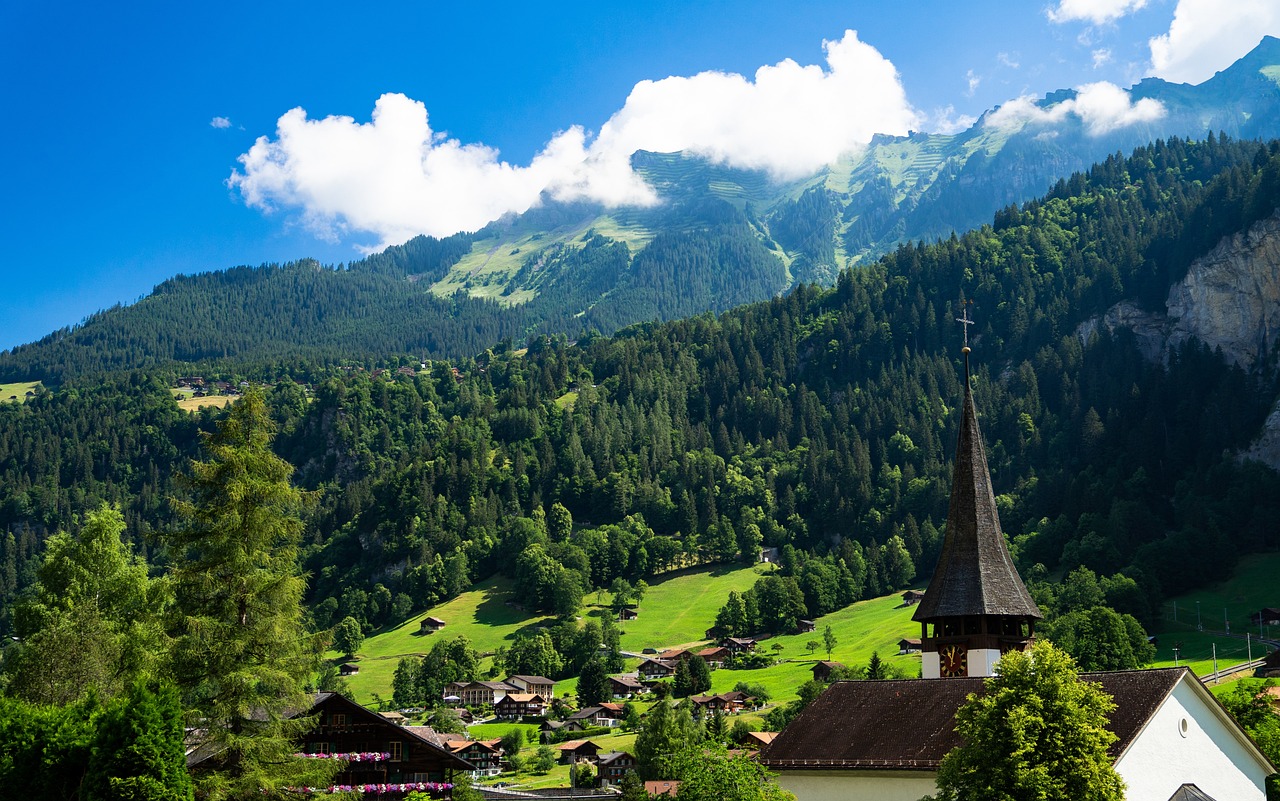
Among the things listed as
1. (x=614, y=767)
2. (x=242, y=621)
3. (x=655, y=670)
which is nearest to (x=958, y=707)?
(x=242, y=621)

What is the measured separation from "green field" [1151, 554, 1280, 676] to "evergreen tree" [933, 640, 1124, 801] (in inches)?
3743

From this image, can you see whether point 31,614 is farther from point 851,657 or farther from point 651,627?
point 651,627

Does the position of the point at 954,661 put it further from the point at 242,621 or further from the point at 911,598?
the point at 911,598

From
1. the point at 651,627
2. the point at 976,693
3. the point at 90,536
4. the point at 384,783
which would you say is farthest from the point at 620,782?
the point at 651,627

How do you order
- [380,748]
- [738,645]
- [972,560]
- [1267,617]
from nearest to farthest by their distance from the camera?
[972,560] < [380,748] < [1267,617] < [738,645]

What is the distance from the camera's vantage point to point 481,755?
133000 mm

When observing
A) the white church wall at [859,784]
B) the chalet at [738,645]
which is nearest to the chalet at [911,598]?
the chalet at [738,645]

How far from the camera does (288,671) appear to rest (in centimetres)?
3916

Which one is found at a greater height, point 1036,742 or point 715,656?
point 1036,742

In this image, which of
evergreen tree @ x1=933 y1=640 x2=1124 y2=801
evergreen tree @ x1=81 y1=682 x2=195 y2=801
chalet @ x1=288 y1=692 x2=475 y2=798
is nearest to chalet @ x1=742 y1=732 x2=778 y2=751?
chalet @ x1=288 y1=692 x2=475 y2=798

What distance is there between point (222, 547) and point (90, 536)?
2450 centimetres

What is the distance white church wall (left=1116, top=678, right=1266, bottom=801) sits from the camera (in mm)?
36750

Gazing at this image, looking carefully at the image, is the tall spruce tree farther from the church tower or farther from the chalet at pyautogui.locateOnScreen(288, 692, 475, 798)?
the church tower

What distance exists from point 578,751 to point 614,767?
11.7 meters
